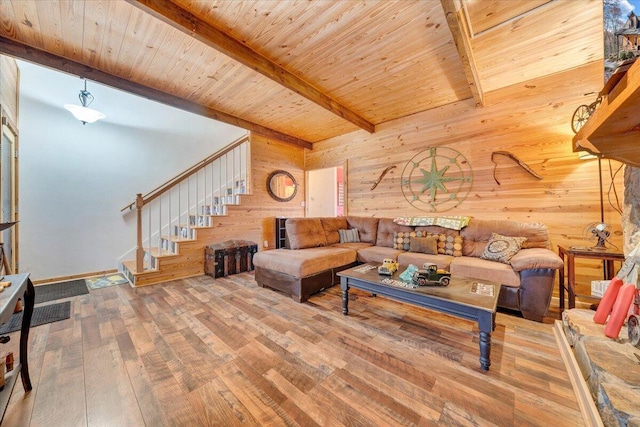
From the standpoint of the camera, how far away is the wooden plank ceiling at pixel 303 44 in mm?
1842

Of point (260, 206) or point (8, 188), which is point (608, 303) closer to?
point (260, 206)

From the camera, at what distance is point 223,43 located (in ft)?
6.82

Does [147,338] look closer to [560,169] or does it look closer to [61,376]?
[61,376]

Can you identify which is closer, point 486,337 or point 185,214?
point 486,337

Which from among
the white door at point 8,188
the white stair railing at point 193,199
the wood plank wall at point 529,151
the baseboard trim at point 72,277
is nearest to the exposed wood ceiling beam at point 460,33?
the wood plank wall at point 529,151

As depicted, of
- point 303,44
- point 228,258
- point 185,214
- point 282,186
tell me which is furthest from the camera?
point 282,186

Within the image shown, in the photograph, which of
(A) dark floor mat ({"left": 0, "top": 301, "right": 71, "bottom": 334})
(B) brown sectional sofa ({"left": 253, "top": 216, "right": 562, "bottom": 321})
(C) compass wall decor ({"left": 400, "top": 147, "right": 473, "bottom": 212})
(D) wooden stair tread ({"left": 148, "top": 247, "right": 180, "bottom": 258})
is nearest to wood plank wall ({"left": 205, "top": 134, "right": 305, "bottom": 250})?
(D) wooden stair tread ({"left": 148, "top": 247, "right": 180, "bottom": 258})

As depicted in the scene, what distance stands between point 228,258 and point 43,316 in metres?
2.01

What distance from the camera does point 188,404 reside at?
1307 millimetres

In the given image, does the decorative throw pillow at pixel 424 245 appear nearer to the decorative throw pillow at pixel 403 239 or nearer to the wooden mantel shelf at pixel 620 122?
the decorative throw pillow at pixel 403 239

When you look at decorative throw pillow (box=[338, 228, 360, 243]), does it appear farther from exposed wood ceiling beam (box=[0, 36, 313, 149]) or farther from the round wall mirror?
exposed wood ceiling beam (box=[0, 36, 313, 149])

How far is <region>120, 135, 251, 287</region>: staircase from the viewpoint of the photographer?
3510mm

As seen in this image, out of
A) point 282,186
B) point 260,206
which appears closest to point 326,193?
point 282,186

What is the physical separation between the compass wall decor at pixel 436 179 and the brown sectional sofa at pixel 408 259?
19.1 inches
